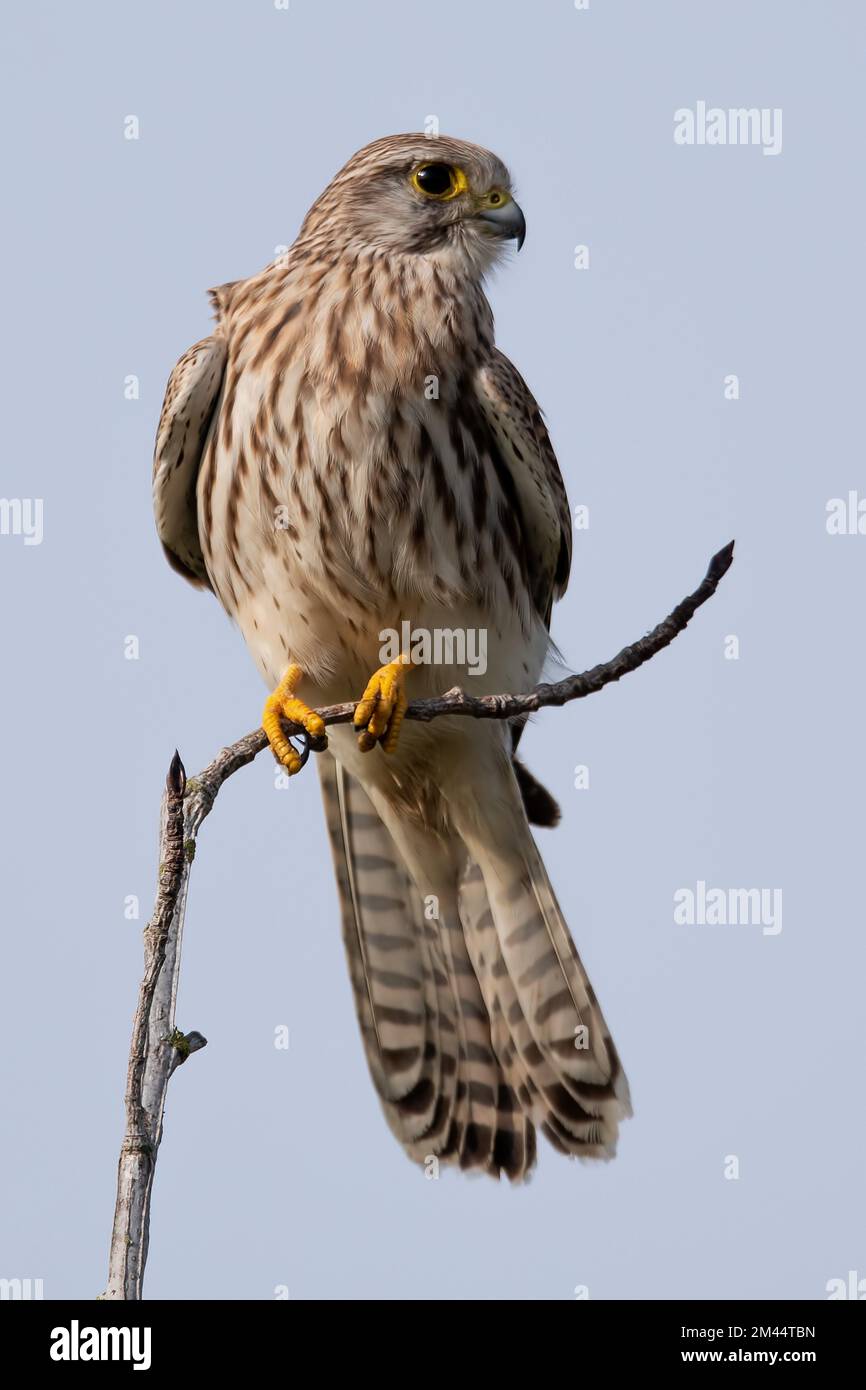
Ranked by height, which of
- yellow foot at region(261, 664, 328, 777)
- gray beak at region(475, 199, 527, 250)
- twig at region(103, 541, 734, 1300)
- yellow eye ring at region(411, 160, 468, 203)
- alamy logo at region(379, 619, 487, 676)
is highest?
yellow eye ring at region(411, 160, 468, 203)

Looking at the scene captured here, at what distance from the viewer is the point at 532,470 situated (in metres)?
5.59

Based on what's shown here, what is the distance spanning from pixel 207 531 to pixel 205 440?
1.03ft

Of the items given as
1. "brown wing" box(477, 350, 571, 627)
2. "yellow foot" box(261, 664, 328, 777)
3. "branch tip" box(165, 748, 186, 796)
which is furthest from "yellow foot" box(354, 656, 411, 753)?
"branch tip" box(165, 748, 186, 796)

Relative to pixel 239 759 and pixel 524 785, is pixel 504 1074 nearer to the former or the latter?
pixel 524 785

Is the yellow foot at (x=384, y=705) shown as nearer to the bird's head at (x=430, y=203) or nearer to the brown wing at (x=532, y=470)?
the brown wing at (x=532, y=470)

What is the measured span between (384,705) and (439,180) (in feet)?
6.45

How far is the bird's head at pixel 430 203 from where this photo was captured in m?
5.77

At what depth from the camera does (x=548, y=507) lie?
5684mm

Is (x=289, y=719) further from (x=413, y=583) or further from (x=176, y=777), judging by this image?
(x=176, y=777)

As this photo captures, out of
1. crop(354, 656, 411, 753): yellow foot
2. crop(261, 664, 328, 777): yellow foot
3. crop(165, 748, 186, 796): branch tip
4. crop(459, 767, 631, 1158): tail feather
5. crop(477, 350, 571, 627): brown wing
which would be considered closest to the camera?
crop(165, 748, 186, 796): branch tip

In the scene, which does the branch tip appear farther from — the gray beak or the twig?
the gray beak

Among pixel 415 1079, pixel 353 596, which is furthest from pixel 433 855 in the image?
pixel 353 596

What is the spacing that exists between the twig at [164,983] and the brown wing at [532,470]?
141 centimetres

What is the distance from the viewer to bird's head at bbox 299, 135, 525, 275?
5.77 metres
